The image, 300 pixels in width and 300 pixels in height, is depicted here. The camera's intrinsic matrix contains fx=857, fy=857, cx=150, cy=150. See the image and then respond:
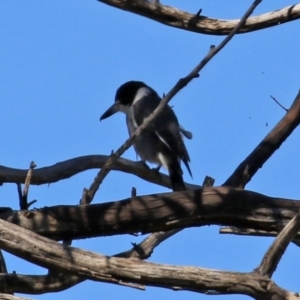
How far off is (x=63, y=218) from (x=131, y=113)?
385 cm

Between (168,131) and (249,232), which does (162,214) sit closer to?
(249,232)

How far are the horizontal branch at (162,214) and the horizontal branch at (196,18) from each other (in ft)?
4.09

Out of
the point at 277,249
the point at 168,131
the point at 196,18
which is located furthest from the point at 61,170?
the point at 168,131

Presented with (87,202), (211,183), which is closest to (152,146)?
(211,183)

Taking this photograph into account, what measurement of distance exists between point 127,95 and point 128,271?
16.5 ft

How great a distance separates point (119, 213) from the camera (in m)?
3.81

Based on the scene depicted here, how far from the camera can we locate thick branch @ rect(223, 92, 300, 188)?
14.5 feet

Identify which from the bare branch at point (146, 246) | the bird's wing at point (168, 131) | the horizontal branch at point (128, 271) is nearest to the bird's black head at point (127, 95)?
the bird's wing at point (168, 131)

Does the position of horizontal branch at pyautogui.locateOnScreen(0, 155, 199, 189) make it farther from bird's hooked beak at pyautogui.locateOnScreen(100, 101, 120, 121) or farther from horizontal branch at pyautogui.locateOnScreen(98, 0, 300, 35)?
bird's hooked beak at pyautogui.locateOnScreen(100, 101, 120, 121)

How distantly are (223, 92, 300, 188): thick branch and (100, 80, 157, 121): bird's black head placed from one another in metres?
3.31

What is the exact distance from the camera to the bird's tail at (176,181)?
5935 millimetres

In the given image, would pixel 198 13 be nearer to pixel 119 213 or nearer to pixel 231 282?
pixel 119 213

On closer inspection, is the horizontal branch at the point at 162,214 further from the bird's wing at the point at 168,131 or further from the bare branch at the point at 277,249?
the bird's wing at the point at 168,131

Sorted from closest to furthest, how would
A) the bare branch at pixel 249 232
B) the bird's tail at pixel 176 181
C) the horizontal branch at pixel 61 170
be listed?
the bare branch at pixel 249 232 < the horizontal branch at pixel 61 170 < the bird's tail at pixel 176 181
